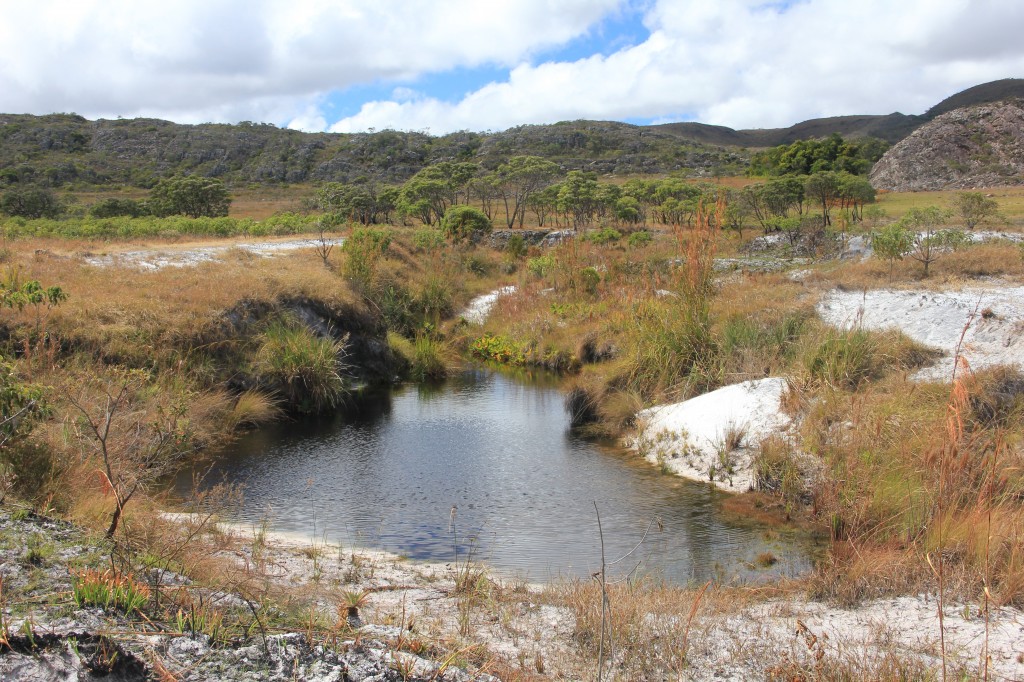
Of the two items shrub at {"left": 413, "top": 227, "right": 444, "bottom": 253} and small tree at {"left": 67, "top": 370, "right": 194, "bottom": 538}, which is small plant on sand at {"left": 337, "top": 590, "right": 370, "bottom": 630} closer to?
small tree at {"left": 67, "top": 370, "right": 194, "bottom": 538}

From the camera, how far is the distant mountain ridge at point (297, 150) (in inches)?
3332

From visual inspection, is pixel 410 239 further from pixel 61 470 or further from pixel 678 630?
pixel 678 630

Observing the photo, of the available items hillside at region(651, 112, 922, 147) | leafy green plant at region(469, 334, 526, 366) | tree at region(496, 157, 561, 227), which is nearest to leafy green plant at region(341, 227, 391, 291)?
leafy green plant at region(469, 334, 526, 366)

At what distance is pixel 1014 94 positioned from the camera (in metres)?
77.6

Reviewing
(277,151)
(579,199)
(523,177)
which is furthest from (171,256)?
(277,151)

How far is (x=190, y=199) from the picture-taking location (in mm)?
50906

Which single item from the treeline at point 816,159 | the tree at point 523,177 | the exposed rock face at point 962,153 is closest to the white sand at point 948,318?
the tree at point 523,177

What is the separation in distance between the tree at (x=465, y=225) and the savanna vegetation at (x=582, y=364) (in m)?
2.96

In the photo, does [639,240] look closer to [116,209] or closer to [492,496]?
[492,496]

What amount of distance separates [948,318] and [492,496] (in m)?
8.45

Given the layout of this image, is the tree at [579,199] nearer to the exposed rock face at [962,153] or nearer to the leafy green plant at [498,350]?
the leafy green plant at [498,350]

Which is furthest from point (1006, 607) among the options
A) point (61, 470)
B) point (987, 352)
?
point (61, 470)

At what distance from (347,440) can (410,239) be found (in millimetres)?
17175

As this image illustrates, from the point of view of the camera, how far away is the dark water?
313 inches
